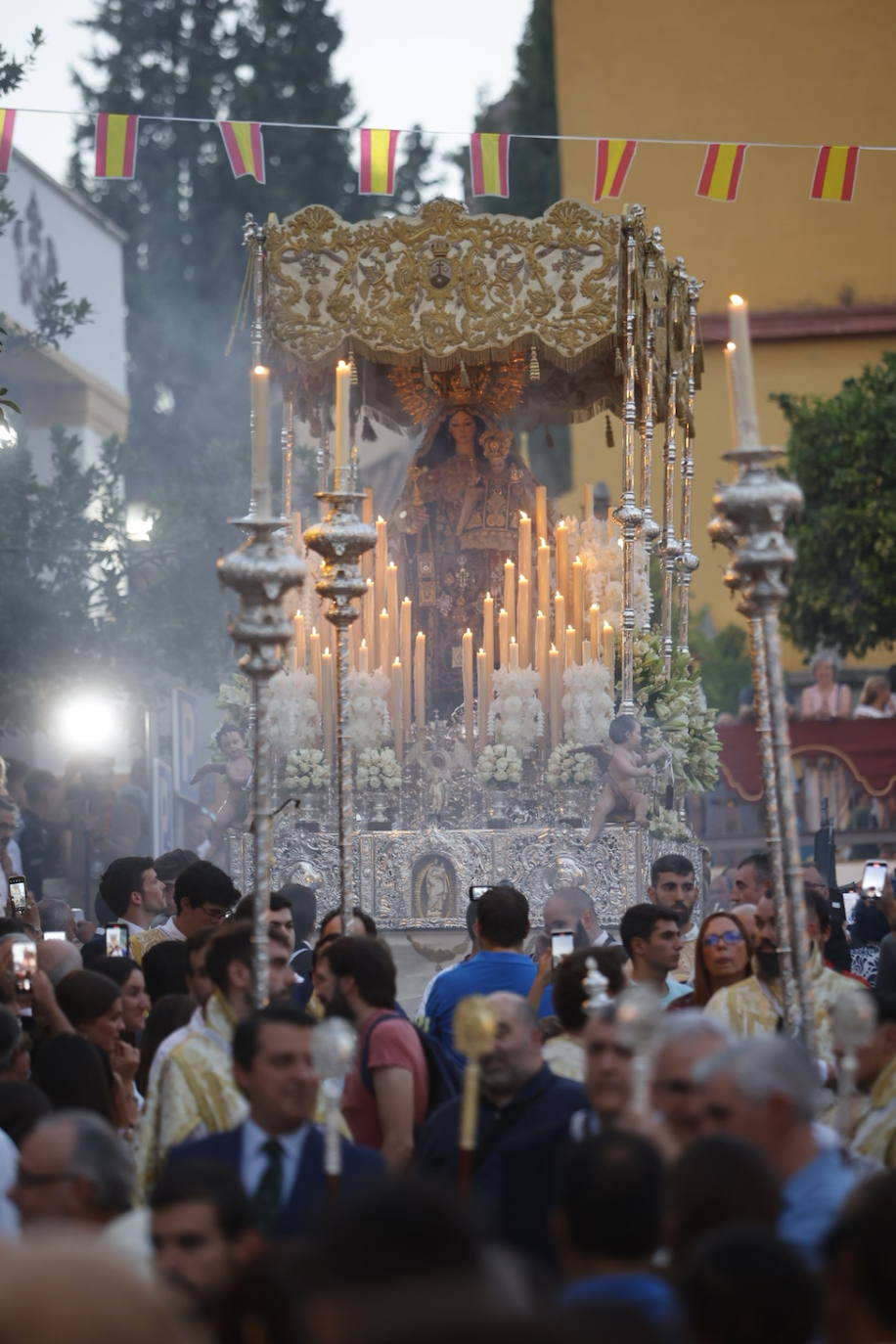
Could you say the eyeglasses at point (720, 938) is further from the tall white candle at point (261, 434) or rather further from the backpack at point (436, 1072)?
the tall white candle at point (261, 434)

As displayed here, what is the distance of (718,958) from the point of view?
715 cm

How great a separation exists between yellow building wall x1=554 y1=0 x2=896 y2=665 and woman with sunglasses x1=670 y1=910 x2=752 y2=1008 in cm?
1990

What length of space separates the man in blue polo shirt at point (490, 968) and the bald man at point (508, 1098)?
178cm

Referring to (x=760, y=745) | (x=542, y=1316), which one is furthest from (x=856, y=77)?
(x=542, y=1316)

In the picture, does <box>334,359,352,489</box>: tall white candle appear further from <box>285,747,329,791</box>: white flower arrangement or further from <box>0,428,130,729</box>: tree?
<box>0,428,130,729</box>: tree

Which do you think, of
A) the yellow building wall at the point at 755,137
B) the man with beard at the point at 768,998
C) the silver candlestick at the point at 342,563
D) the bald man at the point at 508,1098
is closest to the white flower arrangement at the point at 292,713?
the silver candlestick at the point at 342,563

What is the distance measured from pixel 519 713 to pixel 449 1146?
7811 millimetres

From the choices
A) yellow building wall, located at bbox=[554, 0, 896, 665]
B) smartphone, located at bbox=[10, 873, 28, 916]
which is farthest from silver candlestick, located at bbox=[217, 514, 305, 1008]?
yellow building wall, located at bbox=[554, 0, 896, 665]

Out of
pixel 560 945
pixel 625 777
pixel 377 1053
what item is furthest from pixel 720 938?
pixel 625 777

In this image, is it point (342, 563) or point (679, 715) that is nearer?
point (342, 563)

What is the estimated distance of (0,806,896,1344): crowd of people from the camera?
8.27ft

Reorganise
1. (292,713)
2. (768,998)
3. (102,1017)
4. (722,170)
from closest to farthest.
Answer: (102,1017), (768,998), (292,713), (722,170)

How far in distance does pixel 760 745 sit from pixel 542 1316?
387 cm

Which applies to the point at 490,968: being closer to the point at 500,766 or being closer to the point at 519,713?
the point at 500,766
